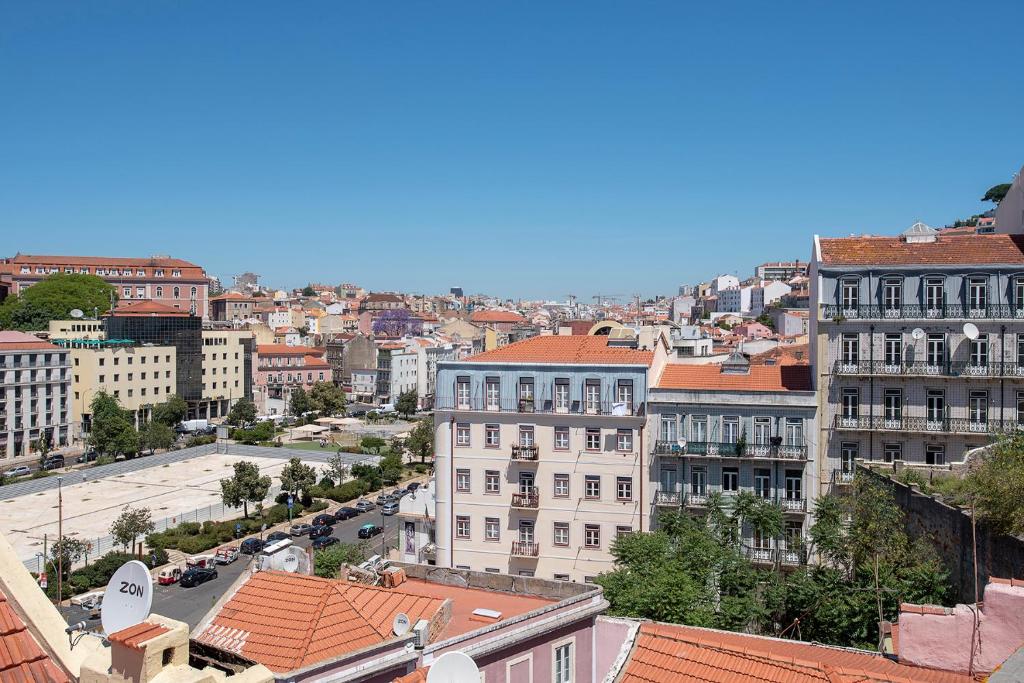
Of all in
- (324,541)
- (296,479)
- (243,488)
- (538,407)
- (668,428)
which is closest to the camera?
(668,428)

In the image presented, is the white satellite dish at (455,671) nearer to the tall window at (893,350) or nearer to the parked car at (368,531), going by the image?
the tall window at (893,350)

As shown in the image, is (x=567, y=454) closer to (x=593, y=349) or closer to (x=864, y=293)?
(x=593, y=349)

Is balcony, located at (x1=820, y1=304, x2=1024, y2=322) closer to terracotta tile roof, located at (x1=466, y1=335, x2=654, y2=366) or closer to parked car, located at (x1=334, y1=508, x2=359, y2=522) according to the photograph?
terracotta tile roof, located at (x1=466, y1=335, x2=654, y2=366)

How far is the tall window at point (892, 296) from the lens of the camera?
88.7 feet

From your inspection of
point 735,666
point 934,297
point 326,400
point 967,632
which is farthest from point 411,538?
point 326,400

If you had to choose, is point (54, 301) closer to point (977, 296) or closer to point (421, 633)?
point (977, 296)

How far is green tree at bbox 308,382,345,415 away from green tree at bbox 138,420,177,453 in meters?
20.7

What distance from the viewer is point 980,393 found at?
26.5m

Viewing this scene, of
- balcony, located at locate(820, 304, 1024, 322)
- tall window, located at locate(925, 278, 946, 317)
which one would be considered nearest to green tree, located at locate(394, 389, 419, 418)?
balcony, located at locate(820, 304, 1024, 322)

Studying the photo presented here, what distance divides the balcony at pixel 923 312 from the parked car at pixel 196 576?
2892 centimetres

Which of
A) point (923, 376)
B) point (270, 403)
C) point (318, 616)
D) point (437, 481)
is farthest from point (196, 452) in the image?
point (318, 616)

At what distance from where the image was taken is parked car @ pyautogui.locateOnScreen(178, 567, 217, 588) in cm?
3906

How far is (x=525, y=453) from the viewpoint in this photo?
29875mm

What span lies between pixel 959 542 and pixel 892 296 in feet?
36.5
